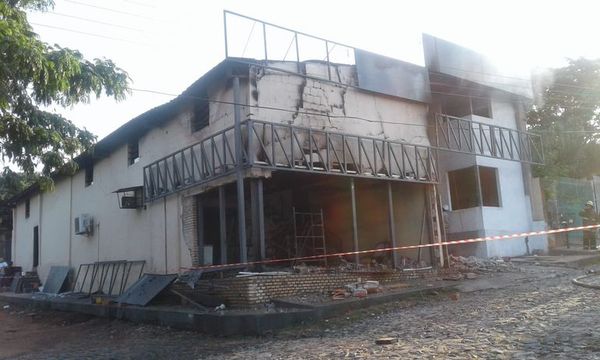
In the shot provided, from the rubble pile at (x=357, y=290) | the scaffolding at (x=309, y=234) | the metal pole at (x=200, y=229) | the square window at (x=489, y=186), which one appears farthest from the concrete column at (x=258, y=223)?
the square window at (x=489, y=186)

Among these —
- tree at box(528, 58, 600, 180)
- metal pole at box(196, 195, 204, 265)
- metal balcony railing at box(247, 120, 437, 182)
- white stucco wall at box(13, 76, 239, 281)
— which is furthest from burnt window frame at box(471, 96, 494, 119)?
metal pole at box(196, 195, 204, 265)

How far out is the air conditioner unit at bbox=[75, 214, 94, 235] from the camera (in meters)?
18.6

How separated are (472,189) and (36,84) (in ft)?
49.1

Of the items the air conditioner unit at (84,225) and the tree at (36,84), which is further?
the air conditioner unit at (84,225)

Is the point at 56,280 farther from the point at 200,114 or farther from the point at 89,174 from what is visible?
the point at 200,114

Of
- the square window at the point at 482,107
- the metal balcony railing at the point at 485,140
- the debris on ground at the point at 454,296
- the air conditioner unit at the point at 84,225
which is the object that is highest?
the square window at the point at 482,107

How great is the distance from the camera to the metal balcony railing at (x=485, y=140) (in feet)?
53.2

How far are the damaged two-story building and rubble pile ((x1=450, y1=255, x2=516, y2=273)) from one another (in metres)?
0.68

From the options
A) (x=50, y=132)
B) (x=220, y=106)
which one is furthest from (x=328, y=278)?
(x=50, y=132)

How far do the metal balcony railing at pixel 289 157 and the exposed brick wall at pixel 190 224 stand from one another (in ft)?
1.52

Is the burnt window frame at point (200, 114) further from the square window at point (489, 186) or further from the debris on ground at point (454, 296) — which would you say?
the square window at point (489, 186)

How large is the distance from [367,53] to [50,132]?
8975 millimetres

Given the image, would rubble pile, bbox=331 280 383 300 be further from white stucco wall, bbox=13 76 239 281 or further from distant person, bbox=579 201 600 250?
distant person, bbox=579 201 600 250

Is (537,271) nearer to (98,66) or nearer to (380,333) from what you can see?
(380,333)
